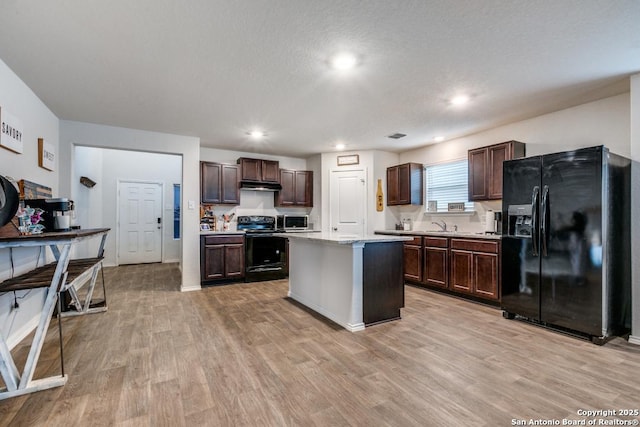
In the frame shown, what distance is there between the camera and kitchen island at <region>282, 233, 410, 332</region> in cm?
307

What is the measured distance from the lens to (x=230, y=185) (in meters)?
5.58

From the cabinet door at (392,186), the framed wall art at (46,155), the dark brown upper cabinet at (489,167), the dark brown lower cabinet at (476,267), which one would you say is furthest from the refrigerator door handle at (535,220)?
the framed wall art at (46,155)

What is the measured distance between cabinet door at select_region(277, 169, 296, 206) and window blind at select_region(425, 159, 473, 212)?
267 centimetres

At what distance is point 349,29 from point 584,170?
256 cm

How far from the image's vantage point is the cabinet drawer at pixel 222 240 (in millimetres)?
5012

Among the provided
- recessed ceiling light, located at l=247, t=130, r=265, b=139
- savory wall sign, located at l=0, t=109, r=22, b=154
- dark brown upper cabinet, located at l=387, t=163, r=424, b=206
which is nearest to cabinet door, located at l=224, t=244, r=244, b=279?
recessed ceiling light, located at l=247, t=130, r=265, b=139

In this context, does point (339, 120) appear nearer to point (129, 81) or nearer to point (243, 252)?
point (129, 81)

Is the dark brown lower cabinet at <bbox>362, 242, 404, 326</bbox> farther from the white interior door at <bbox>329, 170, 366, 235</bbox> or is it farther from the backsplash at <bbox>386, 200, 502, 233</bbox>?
the white interior door at <bbox>329, 170, 366, 235</bbox>

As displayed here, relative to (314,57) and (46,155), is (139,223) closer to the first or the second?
(46,155)

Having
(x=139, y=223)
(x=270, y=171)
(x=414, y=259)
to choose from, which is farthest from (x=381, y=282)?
(x=139, y=223)

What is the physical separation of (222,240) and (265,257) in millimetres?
830

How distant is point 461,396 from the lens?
1920mm

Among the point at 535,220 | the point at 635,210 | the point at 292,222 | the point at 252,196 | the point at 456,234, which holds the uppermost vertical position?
the point at 252,196

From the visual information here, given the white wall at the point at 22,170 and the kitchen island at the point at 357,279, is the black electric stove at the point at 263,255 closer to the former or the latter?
the kitchen island at the point at 357,279
